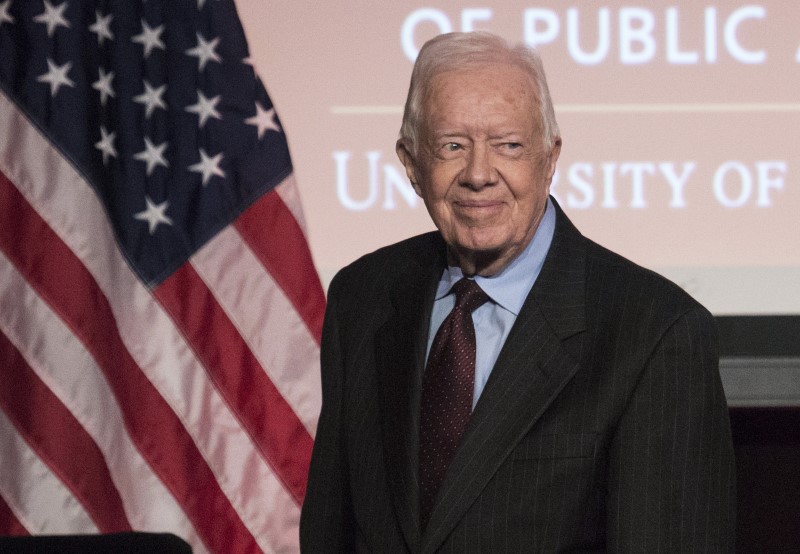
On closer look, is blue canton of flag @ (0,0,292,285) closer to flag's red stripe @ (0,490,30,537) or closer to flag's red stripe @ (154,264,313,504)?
flag's red stripe @ (154,264,313,504)

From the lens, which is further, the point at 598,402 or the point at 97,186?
the point at 97,186

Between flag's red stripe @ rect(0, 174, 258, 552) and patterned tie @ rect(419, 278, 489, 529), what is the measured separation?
1.66 metres

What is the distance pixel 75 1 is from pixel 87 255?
0.66 meters

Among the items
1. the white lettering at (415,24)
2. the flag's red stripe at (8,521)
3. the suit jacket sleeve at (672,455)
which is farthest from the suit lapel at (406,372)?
the flag's red stripe at (8,521)

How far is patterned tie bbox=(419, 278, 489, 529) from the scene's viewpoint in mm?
1383

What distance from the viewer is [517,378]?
136 cm

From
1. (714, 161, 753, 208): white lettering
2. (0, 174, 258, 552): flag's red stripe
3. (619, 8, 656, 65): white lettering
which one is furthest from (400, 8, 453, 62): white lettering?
(0, 174, 258, 552): flag's red stripe

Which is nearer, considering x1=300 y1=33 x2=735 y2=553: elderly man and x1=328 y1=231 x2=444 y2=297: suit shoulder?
x1=300 y1=33 x2=735 y2=553: elderly man

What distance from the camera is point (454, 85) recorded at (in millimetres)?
1373

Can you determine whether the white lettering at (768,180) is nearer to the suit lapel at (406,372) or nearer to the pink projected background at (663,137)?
the pink projected background at (663,137)

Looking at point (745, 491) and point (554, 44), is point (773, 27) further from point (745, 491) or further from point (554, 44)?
point (745, 491)

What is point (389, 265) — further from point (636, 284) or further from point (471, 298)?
point (636, 284)

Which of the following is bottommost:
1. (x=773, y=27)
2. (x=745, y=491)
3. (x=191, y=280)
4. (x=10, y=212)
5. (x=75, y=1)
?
(x=745, y=491)

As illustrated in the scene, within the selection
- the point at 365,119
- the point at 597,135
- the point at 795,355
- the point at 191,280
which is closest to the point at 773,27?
the point at 597,135
